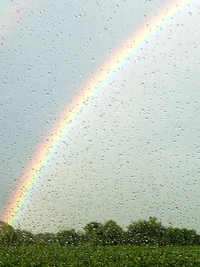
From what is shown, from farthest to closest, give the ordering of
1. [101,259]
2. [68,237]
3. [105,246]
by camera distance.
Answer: [68,237] < [105,246] < [101,259]

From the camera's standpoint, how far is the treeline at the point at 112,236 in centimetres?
1385

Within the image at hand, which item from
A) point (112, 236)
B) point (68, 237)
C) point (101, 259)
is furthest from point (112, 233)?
point (101, 259)

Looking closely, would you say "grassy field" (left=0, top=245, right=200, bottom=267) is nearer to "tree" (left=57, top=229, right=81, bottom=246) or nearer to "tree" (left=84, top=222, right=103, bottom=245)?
"tree" (left=57, top=229, right=81, bottom=246)

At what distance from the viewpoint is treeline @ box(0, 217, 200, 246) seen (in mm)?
13853

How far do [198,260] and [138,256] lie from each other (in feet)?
3.56

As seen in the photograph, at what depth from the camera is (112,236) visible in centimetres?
1527

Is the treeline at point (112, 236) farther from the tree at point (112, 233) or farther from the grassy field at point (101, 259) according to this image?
the grassy field at point (101, 259)

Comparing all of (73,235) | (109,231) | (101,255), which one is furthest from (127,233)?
(101,255)

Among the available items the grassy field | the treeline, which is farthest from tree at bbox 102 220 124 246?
the grassy field

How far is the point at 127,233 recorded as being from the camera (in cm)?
1502

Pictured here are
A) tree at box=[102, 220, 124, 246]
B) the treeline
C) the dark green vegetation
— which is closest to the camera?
the dark green vegetation

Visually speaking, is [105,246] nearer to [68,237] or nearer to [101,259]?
Answer: [68,237]

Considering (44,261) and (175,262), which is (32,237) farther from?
(175,262)

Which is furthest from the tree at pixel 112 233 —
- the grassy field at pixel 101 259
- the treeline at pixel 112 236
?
the grassy field at pixel 101 259
